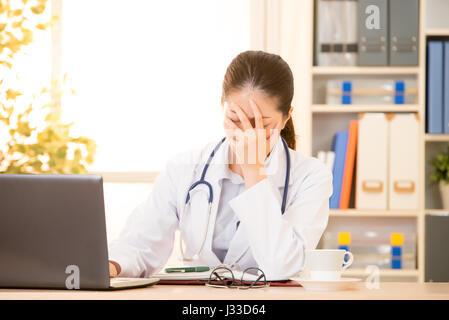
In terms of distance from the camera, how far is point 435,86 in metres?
2.84

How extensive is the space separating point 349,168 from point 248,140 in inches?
49.1

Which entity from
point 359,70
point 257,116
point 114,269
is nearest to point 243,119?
point 257,116

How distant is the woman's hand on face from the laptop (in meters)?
0.59

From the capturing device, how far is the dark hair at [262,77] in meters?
1.83

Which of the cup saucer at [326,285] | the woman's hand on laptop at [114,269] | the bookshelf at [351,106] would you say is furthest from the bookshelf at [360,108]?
the cup saucer at [326,285]

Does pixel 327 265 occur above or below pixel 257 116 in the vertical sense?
below

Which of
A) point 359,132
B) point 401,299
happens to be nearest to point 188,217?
point 401,299

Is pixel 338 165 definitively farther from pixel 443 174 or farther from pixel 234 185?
pixel 234 185

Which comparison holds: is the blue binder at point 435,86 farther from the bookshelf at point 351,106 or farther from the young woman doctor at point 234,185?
the young woman doctor at point 234,185

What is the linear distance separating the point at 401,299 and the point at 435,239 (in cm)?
194

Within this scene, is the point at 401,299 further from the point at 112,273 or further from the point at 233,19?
the point at 233,19

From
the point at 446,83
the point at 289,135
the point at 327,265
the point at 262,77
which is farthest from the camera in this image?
the point at 446,83

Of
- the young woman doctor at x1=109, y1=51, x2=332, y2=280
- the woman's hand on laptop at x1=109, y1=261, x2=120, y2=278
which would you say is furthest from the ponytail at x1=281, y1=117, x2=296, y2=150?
the woman's hand on laptop at x1=109, y1=261, x2=120, y2=278

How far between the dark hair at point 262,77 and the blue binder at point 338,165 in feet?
3.39
